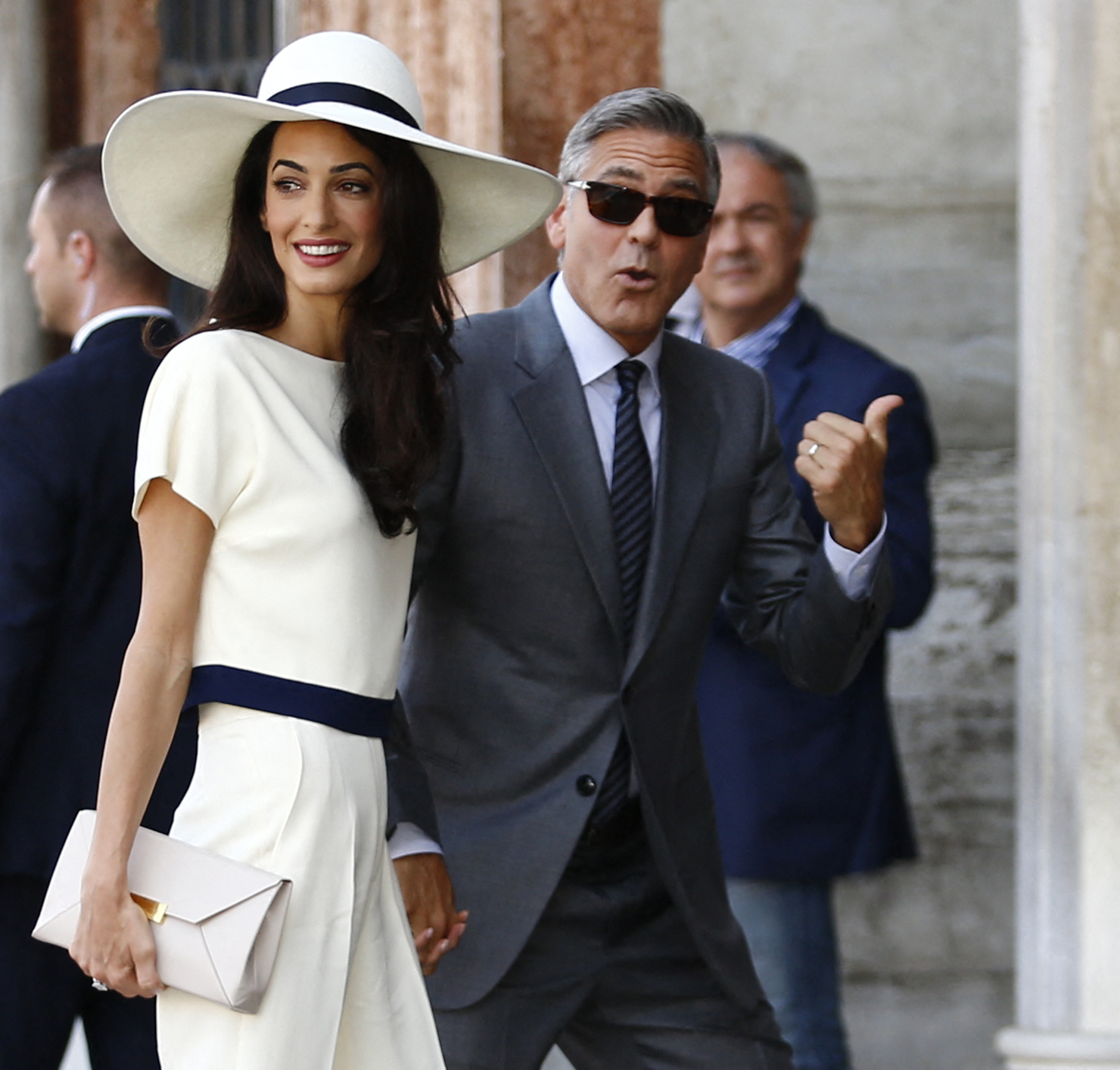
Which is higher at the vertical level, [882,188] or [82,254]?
[882,188]

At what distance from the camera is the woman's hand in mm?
2049

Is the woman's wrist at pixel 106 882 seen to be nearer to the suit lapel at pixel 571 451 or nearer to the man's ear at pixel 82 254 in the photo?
the suit lapel at pixel 571 451

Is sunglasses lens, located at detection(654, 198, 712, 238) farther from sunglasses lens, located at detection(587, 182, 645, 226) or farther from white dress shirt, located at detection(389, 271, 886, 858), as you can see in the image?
white dress shirt, located at detection(389, 271, 886, 858)

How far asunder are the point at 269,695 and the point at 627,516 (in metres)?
0.71

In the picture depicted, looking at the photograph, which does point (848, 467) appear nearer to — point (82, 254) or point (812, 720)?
point (812, 720)

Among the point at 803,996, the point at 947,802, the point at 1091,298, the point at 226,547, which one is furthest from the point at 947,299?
the point at 226,547

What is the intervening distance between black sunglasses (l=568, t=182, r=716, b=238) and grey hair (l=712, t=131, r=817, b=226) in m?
1.33

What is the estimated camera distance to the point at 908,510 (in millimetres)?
3641

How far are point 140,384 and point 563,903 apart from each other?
1.07 metres

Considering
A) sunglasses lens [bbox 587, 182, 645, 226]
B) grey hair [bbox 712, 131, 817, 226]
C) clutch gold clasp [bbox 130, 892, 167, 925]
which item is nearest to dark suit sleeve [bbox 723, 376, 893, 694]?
sunglasses lens [bbox 587, 182, 645, 226]

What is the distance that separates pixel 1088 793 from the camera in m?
3.41

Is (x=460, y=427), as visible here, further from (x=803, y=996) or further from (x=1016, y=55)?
(x=1016, y=55)

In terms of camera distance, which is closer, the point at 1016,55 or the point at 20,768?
the point at 20,768

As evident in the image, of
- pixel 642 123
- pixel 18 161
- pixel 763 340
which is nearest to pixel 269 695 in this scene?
pixel 642 123
